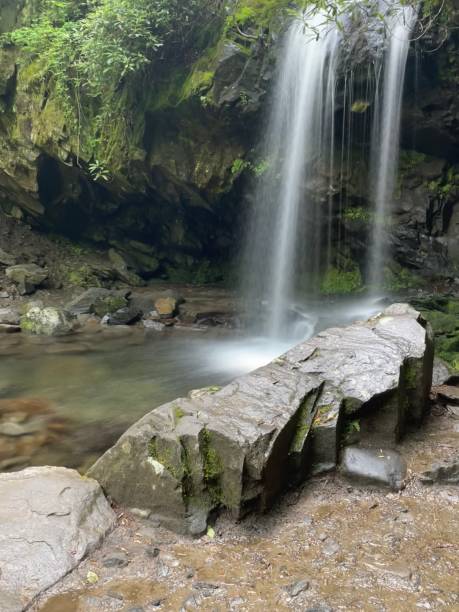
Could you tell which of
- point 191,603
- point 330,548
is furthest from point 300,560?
point 191,603

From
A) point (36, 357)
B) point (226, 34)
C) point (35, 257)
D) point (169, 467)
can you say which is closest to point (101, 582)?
point (169, 467)

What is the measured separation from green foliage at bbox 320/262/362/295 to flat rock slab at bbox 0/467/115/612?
29.0 ft

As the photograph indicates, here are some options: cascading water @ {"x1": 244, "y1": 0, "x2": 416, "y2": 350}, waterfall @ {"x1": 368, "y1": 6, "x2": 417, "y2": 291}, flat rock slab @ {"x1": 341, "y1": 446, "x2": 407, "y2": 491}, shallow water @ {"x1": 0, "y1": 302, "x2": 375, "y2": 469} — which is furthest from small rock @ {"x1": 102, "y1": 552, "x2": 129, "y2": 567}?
waterfall @ {"x1": 368, "y1": 6, "x2": 417, "y2": 291}

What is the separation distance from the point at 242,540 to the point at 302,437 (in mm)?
760

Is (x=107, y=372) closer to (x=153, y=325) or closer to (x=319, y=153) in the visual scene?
(x=153, y=325)

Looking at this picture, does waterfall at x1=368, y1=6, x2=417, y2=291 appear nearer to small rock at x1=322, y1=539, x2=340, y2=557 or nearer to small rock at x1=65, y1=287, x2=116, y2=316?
small rock at x1=65, y1=287, x2=116, y2=316

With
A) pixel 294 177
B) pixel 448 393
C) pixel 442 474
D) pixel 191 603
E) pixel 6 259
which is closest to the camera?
pixel 191 603

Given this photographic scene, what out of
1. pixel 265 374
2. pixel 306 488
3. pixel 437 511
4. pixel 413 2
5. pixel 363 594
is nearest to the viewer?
pixel 363 594

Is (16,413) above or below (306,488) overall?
below

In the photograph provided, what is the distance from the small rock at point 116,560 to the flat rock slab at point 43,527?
12 centimetres

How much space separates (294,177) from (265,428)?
815cm

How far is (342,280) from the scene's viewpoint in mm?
11258

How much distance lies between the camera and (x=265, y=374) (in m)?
3.70

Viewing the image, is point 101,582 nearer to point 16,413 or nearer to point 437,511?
point 437,511
